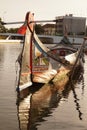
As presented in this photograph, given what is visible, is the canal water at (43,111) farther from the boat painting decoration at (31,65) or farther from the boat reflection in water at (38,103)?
the boat painting decoration at (31,65)

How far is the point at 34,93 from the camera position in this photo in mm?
22031

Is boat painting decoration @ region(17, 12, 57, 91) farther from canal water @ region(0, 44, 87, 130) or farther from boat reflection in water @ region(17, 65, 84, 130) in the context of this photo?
canal water @ region(0, 44, 87, 130)

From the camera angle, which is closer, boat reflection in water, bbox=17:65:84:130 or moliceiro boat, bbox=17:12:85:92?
boat reflection in water, bbox=17:65:84:130

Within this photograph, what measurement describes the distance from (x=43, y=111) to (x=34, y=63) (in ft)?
23.5

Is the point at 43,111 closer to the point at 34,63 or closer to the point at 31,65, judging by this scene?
the point at 31,65

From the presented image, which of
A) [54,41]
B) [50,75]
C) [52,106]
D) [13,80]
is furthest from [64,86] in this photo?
[54,41]

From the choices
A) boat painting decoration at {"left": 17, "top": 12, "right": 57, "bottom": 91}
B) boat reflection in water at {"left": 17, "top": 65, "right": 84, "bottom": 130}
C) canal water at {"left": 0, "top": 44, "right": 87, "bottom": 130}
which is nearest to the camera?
canal water at {"left": 0, "top": 44, "right": 87, "bottom": 130}

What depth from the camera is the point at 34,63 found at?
24.1 m

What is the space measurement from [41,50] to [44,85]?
1.99 meters

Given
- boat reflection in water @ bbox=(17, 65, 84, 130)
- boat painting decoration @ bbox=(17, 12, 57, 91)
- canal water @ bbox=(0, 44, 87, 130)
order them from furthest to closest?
1. boat painting decoration @ bbox=(17, 12, 57, 91)
2. boat reflection in water @ bbox=(17, 65, 84, 130)
3. canal water @ bbox=(0, 44, 87, 130)

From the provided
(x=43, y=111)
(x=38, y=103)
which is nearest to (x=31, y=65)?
(x=38, y=103)

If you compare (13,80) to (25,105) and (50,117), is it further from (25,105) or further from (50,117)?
(50,117)

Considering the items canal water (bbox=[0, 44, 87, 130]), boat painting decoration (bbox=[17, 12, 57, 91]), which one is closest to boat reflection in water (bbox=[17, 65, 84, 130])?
canal water (bbox=[0, 44, 87, 130])

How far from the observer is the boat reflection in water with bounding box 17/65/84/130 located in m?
15.6
